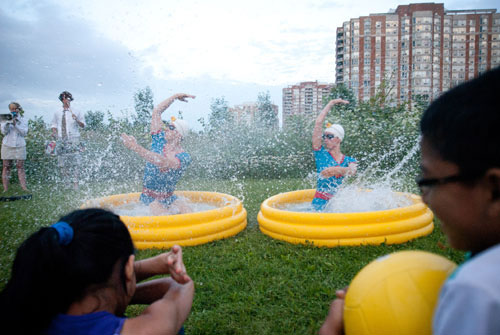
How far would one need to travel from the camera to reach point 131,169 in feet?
42.5

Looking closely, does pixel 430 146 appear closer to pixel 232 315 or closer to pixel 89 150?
pixel 232 315

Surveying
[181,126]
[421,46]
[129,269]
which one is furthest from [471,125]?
[421,46]

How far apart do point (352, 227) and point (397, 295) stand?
278 centimetres

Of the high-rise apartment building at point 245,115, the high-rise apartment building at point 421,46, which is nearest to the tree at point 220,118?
the high-rise apartment building at point 245,115

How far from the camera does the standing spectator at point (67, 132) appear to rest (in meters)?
8.19

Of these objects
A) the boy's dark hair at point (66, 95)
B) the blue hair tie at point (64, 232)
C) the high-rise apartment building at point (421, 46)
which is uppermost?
the high-rise apartment building at point (421, 46)

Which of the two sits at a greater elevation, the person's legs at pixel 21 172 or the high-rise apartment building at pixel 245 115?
the high-rise apartment building at pixel 245 115

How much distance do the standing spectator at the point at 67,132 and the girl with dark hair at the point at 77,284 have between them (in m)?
7.67

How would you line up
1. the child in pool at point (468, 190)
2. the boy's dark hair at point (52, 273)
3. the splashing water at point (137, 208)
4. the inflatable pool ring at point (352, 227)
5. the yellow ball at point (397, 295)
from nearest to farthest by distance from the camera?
the child in pool at point (468, 190), the yellow ball at point (397, 295), the boy's dark hair at point (52, 273), the inflatable pool ring at point (352, 227), the splashing water at point (137, 208)

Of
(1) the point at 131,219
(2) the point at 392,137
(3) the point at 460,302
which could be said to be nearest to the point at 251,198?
(1) the point at 131,219

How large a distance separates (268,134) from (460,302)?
40.1ft

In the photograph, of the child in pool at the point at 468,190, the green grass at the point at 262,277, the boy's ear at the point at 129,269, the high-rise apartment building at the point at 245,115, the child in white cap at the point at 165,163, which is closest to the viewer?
the child in pool at the point at 468,190

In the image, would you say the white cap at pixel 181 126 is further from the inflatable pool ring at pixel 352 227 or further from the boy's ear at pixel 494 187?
the boy's ear at pixel 494 187

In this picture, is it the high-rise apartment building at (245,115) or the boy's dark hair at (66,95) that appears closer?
the boy's dark hair at (66,95)
